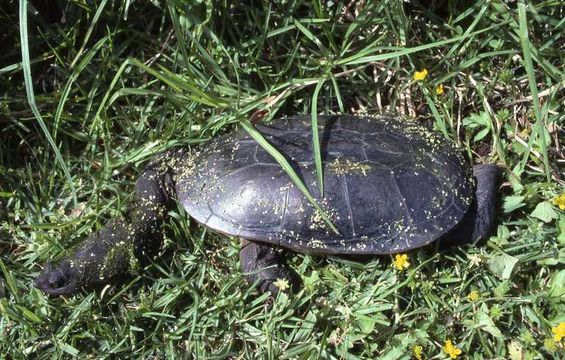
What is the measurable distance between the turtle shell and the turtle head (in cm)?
67

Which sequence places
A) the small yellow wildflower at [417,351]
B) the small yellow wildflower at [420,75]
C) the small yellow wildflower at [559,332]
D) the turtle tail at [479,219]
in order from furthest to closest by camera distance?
1. the small yellow wildflower at [420,75]
2. the turtle tail at [479,219]
3. the small yellow wildflower at [417,351]
4. the small yellow wildflower at [559,332]

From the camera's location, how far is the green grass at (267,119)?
3.03 m

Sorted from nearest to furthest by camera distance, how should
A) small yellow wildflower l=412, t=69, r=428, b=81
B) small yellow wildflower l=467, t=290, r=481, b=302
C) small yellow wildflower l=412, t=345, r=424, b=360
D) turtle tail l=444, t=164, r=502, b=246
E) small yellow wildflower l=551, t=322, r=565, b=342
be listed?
small yellow wildflower l=551, t=322, r=565, b=342
small yellow wildflower l=412, t=345, r=424, b=360
small yellow wildflower l=467, t=290, r=481, b=302
turtle tail l=444, t=164, r=502, b=246
small yellow wildflower l=412, t=69, r=428, b=81

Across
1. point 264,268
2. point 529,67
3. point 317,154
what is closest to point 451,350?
point 264,268

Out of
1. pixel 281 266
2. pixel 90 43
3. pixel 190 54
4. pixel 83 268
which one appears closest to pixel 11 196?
pixel 83 268

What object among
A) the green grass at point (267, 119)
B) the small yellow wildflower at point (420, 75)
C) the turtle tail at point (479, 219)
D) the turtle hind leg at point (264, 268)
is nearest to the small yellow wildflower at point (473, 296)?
the green grass at point (267, 119)

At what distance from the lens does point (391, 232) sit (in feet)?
9.68

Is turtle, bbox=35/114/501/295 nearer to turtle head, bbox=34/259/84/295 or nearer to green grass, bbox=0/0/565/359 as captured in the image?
turtle head, bbox=34/259/84/295

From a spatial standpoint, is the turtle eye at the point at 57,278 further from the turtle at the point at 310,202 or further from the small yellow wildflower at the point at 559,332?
the small yellow wildflower at the point at 559,332

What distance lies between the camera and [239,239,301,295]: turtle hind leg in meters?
3.11

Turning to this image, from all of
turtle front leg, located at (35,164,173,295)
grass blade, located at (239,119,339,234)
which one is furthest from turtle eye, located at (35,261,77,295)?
grass blade, located at (239,119,339,234)

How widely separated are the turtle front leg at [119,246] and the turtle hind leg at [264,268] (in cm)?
52

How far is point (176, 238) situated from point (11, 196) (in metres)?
1.02

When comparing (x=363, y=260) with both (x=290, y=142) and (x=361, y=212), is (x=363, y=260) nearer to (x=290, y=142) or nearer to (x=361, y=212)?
(x=361, y=212)
